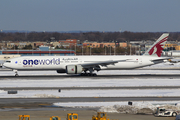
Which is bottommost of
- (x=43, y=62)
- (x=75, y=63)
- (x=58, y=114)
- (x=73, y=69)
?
(x=58, y=114)

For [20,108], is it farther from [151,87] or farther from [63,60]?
[63,60]

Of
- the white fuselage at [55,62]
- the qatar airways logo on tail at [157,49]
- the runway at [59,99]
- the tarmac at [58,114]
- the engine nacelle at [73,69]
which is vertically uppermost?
the qatar airways logo on tail at [157,49]

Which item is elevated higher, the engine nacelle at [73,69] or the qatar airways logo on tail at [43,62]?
the qatar airways logo on tail at [43,62]

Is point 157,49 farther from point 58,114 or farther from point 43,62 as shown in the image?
point 58,114

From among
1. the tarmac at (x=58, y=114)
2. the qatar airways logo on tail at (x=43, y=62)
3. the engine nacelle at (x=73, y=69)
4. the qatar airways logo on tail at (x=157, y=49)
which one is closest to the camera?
the tarmac at (x=58, y=114)

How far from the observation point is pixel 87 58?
5019 centimetres

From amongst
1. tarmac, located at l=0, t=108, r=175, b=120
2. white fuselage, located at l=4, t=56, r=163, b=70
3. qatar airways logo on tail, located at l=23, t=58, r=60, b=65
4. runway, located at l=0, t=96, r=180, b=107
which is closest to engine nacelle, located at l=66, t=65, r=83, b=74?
white fuselage, located at l=4, t=56, r=163, b=70

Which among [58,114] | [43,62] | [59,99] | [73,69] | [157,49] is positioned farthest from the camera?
[157,49]

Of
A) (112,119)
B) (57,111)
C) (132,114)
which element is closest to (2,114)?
(57,111)

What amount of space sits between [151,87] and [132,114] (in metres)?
14.5

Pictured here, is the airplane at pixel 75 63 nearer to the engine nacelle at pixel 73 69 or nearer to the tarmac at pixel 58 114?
the engine nacelle at pixel 73 69

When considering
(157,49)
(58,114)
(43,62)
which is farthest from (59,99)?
(157,49)

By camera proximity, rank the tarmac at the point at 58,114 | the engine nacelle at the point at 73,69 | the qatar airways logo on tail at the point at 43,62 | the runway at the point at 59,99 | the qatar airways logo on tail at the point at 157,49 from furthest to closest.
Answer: the qatar airways logo on tail at the point at 157,49 → the qatar airways logo on tail at the point at 43,62 → the engine nacelle at the point at 73,69 → the runway at the point at 59,99 → the tarmac at the point at 58,114

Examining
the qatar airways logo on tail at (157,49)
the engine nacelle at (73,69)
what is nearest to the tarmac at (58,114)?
the engine nacelle at (73,69)
